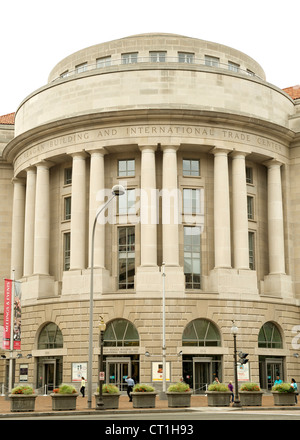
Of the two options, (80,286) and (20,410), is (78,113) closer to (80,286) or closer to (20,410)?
(80,286)

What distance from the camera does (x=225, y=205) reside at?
48.7 meters

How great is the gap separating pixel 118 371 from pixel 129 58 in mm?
27529

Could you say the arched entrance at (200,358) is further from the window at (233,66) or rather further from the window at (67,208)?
the window at (233,66)

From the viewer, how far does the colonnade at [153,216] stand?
156 feet

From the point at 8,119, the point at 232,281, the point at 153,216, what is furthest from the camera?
the point at 8,119

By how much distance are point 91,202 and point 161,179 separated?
5.89m

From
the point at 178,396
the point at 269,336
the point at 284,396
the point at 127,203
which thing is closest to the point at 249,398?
the point at 284,396

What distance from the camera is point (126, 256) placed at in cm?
4912

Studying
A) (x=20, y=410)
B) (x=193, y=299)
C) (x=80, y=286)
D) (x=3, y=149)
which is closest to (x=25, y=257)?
(x=80, y=286)

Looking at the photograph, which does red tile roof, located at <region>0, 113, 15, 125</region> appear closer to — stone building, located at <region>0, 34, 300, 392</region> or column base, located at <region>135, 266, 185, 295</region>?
stone building, located at <region>0, 34, 300, 392</region>

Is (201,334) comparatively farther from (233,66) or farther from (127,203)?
(233,66)

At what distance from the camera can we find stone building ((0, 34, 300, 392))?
151 ft

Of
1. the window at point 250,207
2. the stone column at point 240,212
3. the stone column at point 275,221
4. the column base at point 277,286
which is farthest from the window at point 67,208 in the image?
the column base at point 277,286

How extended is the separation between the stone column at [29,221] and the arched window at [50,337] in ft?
17.7
